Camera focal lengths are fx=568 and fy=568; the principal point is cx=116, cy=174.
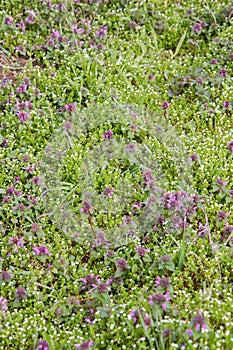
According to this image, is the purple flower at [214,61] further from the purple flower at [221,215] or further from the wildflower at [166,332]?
the wildflower at [166,332]

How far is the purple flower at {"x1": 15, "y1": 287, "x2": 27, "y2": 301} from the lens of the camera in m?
5.75

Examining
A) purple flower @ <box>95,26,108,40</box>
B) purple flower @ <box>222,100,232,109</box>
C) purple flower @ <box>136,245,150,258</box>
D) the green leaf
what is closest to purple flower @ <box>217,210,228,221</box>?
purple flower @ <box>136,245,150,258</box>

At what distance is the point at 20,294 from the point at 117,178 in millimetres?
1879

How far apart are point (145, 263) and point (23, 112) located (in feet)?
8.45

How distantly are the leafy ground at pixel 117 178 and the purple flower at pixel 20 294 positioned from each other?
0.9 inches

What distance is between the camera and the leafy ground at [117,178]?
554 cm

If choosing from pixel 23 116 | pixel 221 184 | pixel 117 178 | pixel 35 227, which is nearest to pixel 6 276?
pixel 35 227

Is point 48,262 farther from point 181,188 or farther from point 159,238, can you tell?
point 181,188

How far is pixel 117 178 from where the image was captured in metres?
6.86

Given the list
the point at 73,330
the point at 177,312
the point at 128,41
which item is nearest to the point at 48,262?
the point at 73,330

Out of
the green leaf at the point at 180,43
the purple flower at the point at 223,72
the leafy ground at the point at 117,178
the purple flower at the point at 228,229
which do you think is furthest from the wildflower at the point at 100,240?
the green leaf at the point at 180,43

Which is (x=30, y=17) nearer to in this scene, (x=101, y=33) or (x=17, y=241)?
(x=101, y=33)

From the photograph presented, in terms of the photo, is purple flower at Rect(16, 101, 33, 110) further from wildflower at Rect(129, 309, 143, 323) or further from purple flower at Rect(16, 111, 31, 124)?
wildflower at Rect(129, 309, 143, 323)

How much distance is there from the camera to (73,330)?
5473 mm
